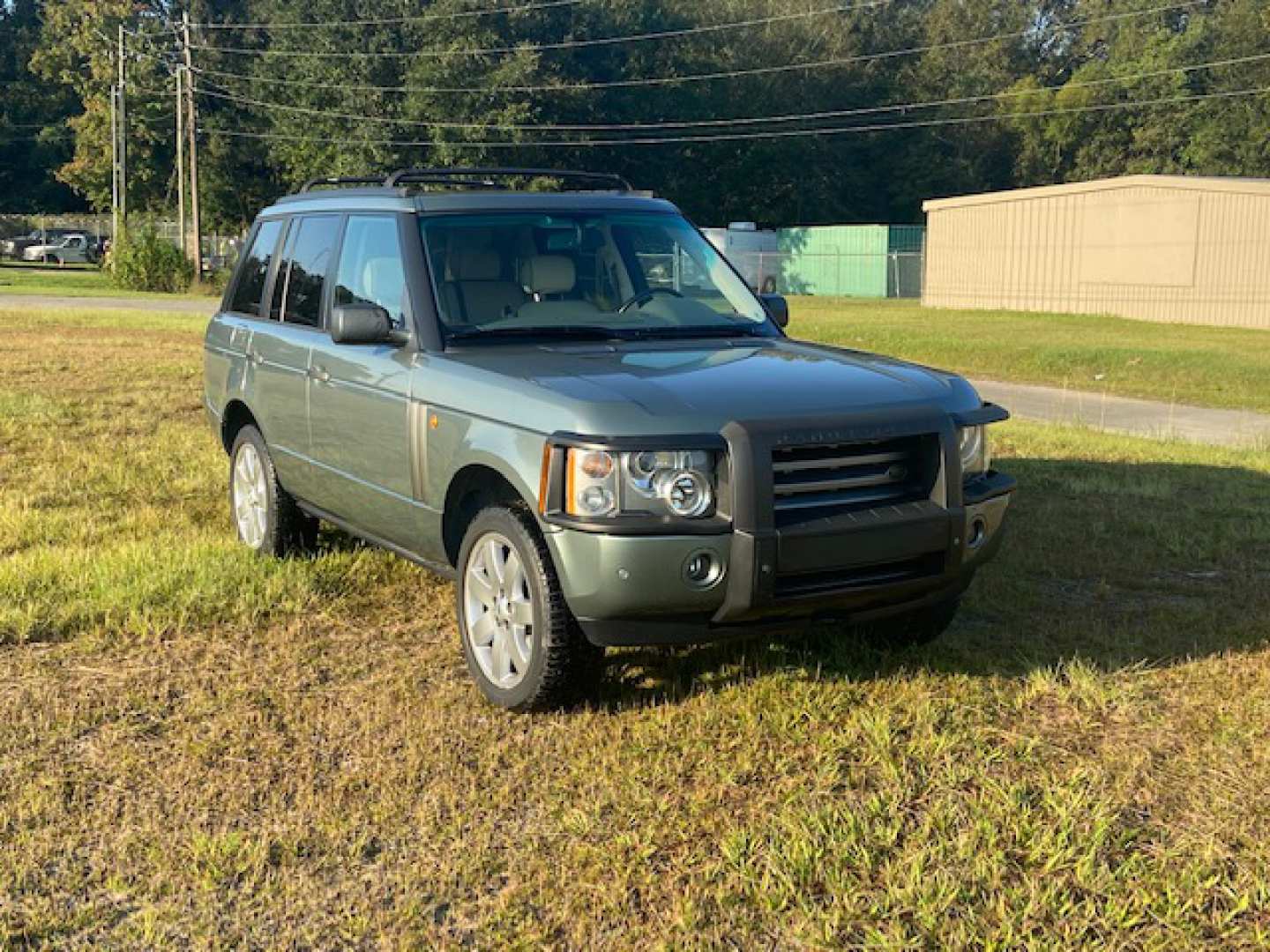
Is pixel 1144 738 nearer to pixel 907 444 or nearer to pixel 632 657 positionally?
pixel 907 444

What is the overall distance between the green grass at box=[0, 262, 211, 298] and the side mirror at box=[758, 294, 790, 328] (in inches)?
1279

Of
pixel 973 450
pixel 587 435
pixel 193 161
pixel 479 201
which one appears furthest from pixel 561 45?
pixel 587 435

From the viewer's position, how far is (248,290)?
704 centimetres

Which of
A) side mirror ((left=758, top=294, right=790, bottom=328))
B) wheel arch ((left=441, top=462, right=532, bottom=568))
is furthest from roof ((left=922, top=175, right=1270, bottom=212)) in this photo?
wheel arch ((left=441, top=462, right=532, bottom=568))

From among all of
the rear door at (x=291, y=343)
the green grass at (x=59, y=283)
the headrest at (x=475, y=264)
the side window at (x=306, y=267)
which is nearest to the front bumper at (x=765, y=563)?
the headrest at (x=475, y=264)

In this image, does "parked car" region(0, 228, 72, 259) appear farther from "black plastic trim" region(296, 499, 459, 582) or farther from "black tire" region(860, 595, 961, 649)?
"black tire" region(860, 595, 961, 649)

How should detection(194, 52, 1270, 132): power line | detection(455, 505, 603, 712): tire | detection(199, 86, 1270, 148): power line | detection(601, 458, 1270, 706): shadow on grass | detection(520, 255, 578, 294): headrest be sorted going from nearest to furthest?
detection(455, 505, 603, 712): tire
detection(601, 458, 1270, 706): shadow on grass
detection(520, 255, 578, 294): headrest
detection(194, 52, 1270, 132): power line
detection(199, 86, 1270, 148): power line

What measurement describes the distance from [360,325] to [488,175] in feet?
6.57

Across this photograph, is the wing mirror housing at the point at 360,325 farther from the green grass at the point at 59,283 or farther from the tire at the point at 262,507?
the green grass at the point at 59,283

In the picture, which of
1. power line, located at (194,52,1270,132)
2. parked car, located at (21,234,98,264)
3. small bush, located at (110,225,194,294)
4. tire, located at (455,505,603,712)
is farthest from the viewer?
parked car, located at (21,234,98,264)

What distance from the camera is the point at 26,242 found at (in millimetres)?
65375

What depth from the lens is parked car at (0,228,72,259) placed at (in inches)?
2554

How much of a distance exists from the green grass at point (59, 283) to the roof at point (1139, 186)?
77.1 feet

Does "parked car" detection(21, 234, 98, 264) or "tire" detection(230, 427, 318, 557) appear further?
"parked car" detection(21, 234, 98, 264)
